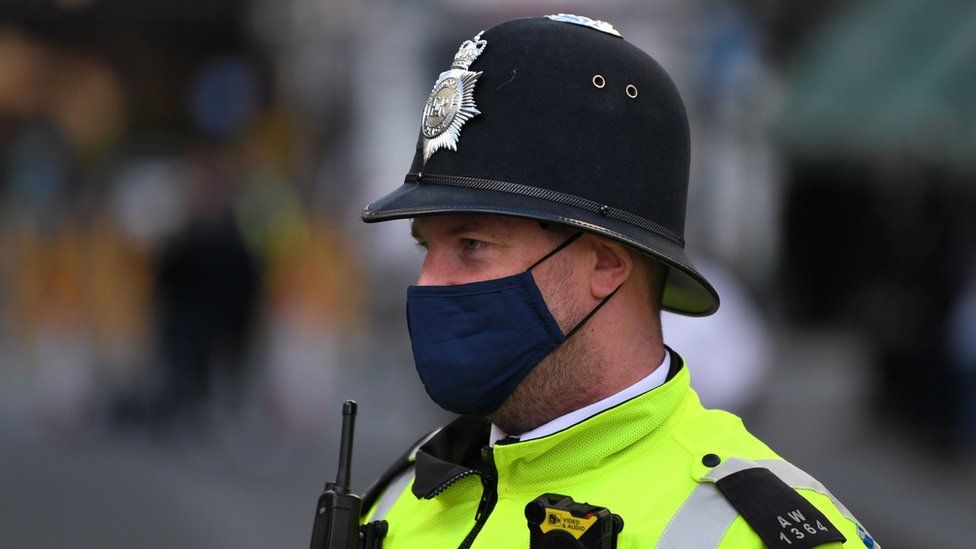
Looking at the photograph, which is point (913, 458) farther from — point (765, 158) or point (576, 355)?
point (576, 355)

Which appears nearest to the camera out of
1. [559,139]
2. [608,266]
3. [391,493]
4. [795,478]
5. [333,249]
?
[795,478]

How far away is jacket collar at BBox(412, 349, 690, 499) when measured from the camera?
104 inches

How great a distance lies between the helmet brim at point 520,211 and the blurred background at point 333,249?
4351 millimetres

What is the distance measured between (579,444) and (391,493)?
64cm

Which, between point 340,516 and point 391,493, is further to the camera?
point 391,493

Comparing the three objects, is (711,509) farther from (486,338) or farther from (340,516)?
(340,516)

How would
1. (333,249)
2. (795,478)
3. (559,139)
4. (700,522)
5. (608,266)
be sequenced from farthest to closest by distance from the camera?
1. (333,249)
2. (608,266)
3. (559,139)
4. (795,478)
5. (700,522)

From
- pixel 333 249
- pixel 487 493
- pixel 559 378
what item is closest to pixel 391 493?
pixel 487 493

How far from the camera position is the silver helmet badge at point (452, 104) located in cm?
279

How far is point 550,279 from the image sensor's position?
278 centimetres

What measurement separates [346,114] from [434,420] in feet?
29.4

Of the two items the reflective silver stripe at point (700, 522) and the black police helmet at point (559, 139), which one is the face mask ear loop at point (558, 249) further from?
the reflective silver stripe at point (700, 522)

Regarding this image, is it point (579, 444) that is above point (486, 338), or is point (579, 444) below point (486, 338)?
below

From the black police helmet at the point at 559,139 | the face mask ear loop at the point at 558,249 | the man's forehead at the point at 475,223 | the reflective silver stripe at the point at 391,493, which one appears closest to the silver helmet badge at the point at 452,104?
the black police helmet at the point at 559,139
